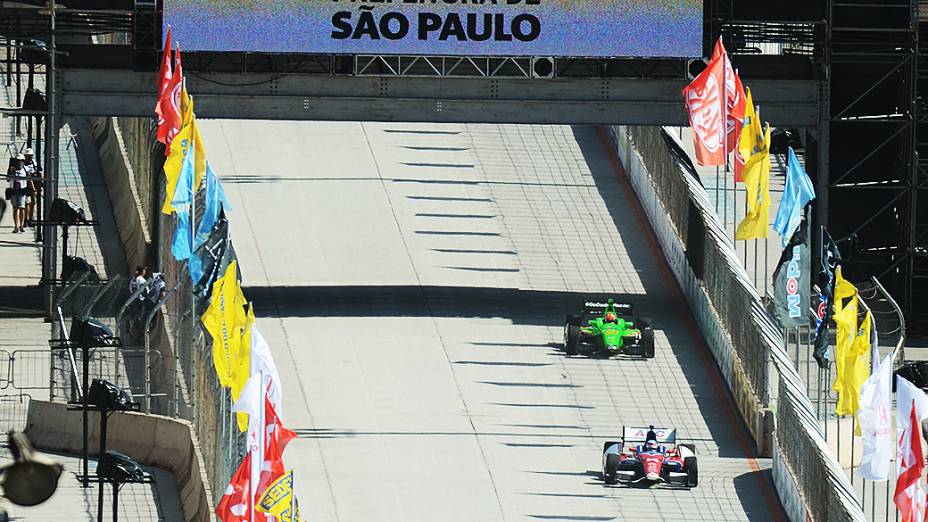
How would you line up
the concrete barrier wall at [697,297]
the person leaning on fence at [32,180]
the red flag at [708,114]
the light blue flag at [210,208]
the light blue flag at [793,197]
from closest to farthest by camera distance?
the light blue flag at [210,208]
the concrete barrier wall at [697,297]
the light blue flag at [793,197]
the red flag at [708,114]
the person leaning on fence at [32,180]

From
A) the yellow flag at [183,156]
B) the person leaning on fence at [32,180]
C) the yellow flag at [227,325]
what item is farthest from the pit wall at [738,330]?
the person leaning on fence at [32,180]

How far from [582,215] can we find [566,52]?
4.86m

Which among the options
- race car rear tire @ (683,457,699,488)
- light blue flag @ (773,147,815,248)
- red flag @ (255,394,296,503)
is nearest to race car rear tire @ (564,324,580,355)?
light blue flag @ (773,147,815,248)

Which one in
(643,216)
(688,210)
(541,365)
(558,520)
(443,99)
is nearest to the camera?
(558,520)

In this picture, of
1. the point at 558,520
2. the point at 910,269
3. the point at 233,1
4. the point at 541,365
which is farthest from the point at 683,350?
the point at 233,1

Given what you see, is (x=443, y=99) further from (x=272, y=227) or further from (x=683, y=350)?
(x=683, y=350)

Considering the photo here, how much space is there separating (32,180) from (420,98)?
769cm

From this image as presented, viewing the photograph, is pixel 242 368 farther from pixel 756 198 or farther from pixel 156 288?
pixel 756 198

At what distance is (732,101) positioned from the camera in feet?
107

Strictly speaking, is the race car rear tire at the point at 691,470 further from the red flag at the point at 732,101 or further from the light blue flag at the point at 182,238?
the red flag at the point at 732,101

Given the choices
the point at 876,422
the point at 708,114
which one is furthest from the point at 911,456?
the point at 708,114

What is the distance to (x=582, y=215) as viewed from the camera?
3934 cm

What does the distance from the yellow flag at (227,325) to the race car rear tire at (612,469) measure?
21.3 feet

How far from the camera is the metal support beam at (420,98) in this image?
119 ft
